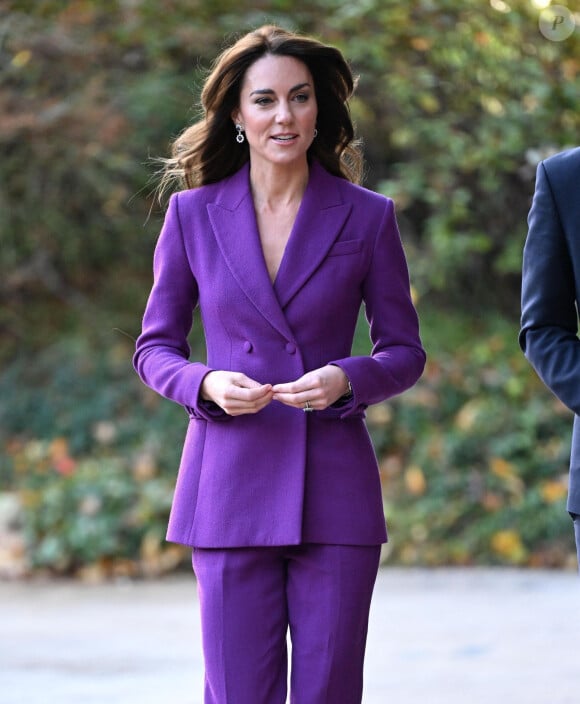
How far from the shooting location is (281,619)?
2908 mm

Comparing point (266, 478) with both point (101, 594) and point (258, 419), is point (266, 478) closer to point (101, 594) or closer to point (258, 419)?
point (258, 419)

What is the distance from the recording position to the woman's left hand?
273 cm

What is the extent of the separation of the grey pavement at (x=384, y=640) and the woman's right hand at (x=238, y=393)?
253 cm

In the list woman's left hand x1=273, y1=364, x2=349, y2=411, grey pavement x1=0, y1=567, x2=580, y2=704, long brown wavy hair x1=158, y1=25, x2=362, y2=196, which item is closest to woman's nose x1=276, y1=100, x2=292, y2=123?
long brown wavy hair x1=158, y1=25, x2=362, y2=196

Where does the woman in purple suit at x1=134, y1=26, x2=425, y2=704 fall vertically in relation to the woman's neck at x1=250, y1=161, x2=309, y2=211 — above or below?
below

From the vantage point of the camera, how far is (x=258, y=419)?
2926 mm

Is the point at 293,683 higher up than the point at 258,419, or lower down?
lower down

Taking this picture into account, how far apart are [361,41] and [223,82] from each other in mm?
4322

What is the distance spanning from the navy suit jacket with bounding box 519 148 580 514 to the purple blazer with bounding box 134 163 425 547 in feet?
1.17

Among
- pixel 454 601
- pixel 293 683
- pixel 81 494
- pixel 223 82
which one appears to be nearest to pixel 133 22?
pixel 81 494

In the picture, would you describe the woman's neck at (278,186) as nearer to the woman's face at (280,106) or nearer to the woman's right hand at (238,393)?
the woman's face at (280,106)

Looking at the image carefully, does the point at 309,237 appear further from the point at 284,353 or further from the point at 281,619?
the point at 281,619

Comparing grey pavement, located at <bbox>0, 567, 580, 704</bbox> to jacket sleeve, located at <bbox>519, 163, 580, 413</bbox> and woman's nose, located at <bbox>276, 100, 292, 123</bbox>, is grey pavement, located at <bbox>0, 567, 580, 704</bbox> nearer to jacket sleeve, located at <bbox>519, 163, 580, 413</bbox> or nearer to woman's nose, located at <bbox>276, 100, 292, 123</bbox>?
jacket sleeve, located at <bbox>519, 163, 580, 413</bbox>

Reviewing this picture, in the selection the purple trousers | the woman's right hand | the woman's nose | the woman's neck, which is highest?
the woman's nose
